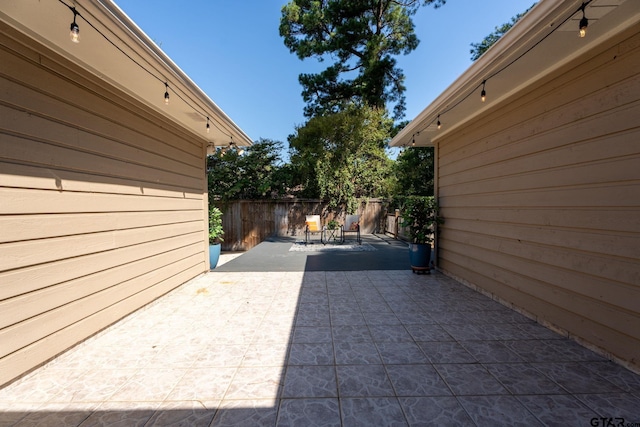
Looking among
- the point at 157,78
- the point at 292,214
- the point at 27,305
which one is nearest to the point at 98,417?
the point at 27,305

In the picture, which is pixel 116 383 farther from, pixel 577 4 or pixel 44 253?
pixel 577 4

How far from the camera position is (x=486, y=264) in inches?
129

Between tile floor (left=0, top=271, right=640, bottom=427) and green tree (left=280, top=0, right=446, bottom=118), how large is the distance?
348 inches

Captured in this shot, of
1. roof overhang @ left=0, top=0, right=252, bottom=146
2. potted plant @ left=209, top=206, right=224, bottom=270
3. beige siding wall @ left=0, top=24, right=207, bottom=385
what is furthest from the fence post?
beige siding wall @ left=0, top=24, right=207, bottom=385

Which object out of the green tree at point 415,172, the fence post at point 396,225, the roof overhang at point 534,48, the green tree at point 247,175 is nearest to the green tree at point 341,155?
the green tree at point 415,172

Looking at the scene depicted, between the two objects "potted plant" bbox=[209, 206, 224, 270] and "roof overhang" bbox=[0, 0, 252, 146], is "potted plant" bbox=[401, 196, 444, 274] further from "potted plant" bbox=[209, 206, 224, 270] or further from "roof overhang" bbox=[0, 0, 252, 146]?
"potted plant" bbox=[209, 206, 224, 270]

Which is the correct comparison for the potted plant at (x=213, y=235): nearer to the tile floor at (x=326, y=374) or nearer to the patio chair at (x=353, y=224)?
the tile floor at (x=326, y=374)

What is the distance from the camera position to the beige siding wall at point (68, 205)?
1680 mm

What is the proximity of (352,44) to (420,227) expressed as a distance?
7999 mm

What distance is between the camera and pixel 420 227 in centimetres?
428

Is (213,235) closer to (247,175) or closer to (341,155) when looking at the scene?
(247,175)

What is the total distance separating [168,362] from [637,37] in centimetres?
382

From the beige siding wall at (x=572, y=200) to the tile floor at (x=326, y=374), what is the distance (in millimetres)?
273

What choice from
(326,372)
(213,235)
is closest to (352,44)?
(213,235)
